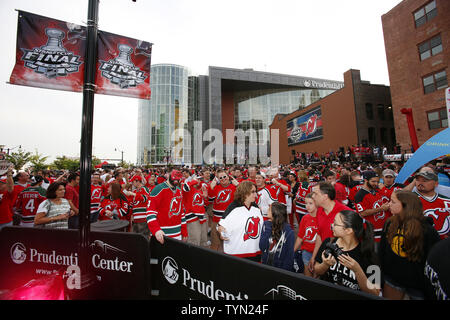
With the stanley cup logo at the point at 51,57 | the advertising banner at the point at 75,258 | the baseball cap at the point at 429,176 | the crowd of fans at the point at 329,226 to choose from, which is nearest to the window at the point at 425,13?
the crowd of fans at the point at 329,226

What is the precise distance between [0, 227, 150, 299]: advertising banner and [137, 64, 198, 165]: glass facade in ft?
161

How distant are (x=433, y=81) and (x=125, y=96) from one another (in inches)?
1018

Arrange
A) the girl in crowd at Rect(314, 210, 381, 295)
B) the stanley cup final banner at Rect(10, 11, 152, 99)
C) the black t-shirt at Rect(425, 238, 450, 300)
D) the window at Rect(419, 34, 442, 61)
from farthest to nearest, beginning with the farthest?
the window at Rect(419, 34, 442, 61)
the stanley cup final banner at Rect(10, 11, 152, 99)
the girl in crowd at Rect(314, 210, 381, 295)
the black t-shirt at Rect(425, 238, 450, 300)

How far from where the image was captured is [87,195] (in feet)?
7.85

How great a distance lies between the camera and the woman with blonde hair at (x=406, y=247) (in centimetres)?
237

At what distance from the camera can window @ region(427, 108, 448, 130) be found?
56.3ft

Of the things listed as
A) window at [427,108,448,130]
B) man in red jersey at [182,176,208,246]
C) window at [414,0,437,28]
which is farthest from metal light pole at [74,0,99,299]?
window at [414,0,437,28]

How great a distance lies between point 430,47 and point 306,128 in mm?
16502

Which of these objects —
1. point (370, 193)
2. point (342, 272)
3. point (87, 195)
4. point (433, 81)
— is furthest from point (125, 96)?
point (433, 81)

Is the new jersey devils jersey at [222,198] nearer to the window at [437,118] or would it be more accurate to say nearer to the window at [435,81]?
the window at [437,118]

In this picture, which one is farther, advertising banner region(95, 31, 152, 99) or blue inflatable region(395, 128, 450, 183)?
blue inflatable region(395, 128, 450, 183)

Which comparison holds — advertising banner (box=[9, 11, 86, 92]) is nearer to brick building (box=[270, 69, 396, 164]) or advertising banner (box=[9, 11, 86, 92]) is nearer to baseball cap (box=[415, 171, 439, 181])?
baseball cap (box=[415, 171, 439, 181])

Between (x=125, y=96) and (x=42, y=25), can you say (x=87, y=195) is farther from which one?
(x=42, y=25)

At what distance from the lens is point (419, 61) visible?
758 inches
